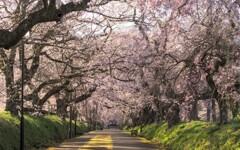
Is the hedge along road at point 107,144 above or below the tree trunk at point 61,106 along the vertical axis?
below

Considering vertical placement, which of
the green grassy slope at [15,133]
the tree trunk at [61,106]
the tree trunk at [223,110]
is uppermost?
the tree trunk at [61,106]

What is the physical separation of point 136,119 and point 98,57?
6501 cm

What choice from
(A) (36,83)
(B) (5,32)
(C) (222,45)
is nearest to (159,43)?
(C) (222,45)

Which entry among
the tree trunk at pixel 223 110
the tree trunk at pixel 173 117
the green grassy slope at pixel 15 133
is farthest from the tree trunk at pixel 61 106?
the tree trunk at pixel 223 110

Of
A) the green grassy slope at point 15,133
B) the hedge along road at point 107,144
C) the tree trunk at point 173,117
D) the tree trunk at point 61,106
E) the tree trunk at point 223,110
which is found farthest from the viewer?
the tree trunk at point 61,106

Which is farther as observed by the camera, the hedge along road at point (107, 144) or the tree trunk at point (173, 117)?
the tree trunk at point (173, 117)

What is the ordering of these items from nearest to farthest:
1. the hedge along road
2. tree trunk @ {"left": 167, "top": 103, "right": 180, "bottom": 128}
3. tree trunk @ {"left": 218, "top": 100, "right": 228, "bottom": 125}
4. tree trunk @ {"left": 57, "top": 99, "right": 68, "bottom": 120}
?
tree trunk @ {"left": 218, "top": 100, "right": 228, "bottom": 125} < the hedge along road < tree trunk @ {"left": 167, "top": 103, "right": 180, "bottom": 128} < tree trunk @ {"left": 57, "top": 99, "right": 68, "bottom": 120}

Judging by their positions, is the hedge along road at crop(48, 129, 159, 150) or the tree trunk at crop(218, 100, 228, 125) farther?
the hedge along road at crop(48, 129, 159, 150)

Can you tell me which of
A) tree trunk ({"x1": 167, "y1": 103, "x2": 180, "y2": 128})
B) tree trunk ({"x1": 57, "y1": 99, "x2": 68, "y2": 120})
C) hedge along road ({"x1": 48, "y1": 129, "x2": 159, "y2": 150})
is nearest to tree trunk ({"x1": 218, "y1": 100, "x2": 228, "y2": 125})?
hedge along road ({"x1": 48, "y1": 129, "x2": 159, "y2": 150})

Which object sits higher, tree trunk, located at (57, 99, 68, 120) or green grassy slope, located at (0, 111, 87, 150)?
tree trunk, located at (57, 99, 68, 120)

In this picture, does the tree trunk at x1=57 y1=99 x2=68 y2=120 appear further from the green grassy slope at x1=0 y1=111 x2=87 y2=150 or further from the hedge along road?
the green grassy slope at x1=0 y1=111 x2=87 y2=150

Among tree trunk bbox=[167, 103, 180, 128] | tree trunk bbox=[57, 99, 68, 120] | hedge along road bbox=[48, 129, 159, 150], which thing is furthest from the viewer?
tree trunk bbox=[57, 99, 68, 120]

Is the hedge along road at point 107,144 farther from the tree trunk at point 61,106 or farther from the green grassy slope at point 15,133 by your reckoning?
the tree trunk at point 61,106

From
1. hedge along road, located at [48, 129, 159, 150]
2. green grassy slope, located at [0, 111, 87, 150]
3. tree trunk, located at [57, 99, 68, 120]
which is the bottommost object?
hedge along road, located at [48, 129, 159, 150]
